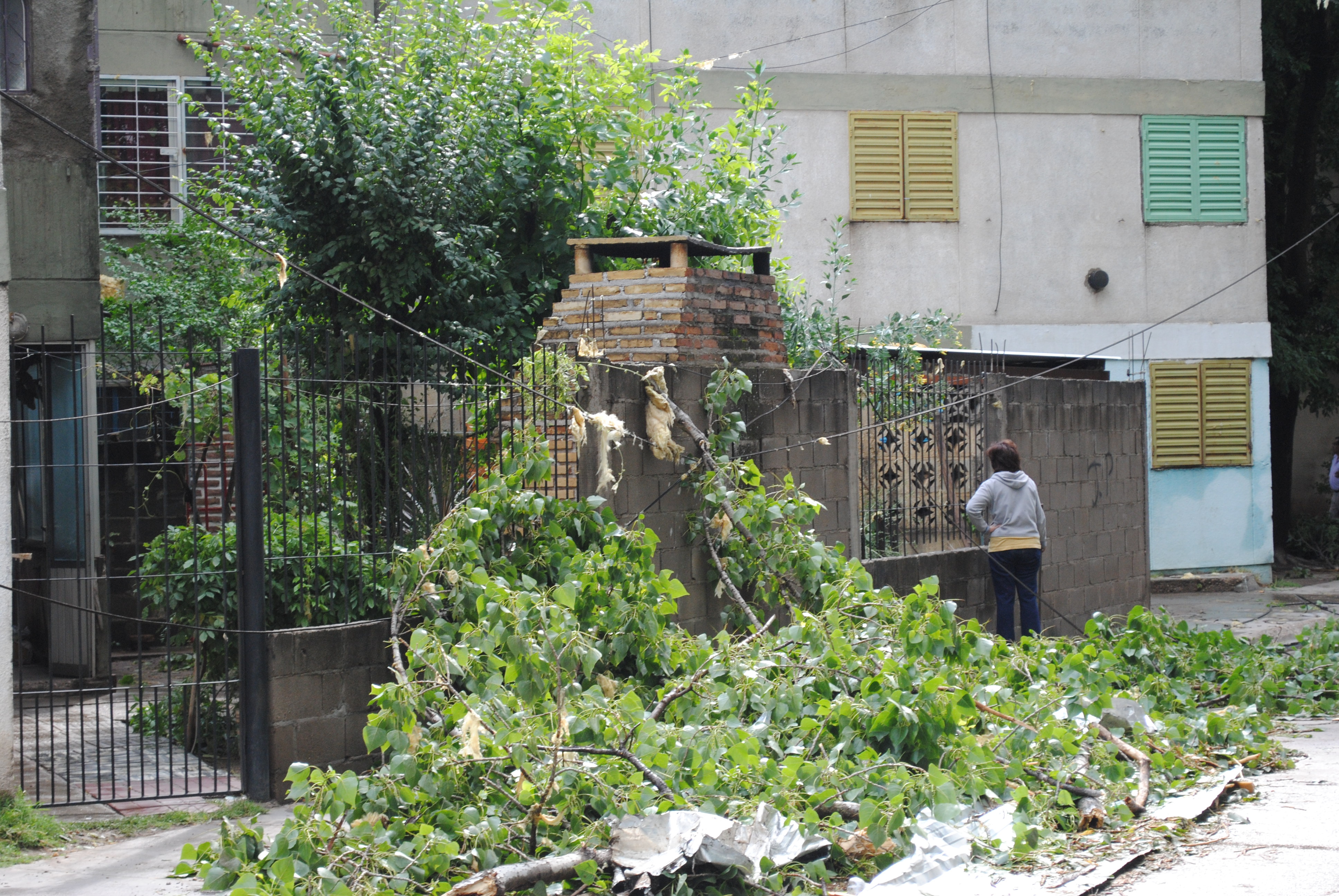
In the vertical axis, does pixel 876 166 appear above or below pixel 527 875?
above

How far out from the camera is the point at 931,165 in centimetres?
1573

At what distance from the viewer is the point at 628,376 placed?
775cm

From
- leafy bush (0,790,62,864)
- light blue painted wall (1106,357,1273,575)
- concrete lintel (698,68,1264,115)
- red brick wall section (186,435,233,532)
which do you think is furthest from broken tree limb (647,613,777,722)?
light blue painted wall (1106,357,1273,575)

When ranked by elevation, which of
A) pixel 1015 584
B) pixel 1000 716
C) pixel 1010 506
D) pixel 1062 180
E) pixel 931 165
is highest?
pixel 931 165

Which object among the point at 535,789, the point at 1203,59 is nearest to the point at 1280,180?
the point at 1203,59

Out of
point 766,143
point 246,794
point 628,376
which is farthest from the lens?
point 766,143

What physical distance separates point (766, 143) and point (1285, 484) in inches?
455

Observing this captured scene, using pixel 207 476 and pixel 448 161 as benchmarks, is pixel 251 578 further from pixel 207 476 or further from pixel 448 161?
pixel 448 161

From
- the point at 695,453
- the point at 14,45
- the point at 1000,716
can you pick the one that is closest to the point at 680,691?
the point at 1000,716

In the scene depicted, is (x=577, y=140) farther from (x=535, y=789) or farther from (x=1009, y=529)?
(x=535, y=789)

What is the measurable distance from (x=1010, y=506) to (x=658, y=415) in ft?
11.7

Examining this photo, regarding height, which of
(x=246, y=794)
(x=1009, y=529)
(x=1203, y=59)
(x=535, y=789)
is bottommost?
(x=246, y=794)

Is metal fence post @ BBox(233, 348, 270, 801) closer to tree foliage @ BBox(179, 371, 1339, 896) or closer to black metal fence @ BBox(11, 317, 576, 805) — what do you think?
black metal fence @ BBox(11, 317, 576, 805)

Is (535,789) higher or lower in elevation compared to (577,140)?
lower
